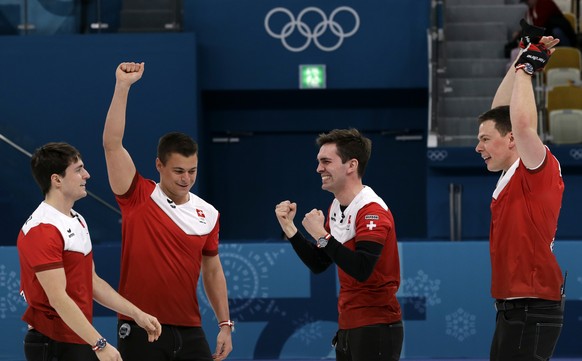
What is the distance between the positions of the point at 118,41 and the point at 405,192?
523 cm

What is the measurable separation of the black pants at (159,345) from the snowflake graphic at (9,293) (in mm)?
4582

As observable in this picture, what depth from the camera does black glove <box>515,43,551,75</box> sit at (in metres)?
4.90

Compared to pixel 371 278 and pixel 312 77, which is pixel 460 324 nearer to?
pixel 371 278

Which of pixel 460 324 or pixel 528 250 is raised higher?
pixel 528 250

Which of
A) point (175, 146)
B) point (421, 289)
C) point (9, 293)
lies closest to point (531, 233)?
point (175, 146)

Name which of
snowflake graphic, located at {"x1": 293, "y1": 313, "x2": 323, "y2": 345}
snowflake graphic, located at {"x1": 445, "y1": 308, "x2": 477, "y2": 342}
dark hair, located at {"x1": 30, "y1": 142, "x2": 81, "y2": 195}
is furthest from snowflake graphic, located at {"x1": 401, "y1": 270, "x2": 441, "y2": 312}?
dark hair, located at {"x1": 30, "y1": 142, "x2": 81, "y2": 195}

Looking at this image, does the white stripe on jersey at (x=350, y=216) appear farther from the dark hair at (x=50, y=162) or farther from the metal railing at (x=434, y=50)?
the metal railing at (x=434, y=50)

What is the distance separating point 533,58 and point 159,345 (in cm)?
245

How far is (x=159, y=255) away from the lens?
5465 millimetres

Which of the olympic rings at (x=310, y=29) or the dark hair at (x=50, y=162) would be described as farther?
the olympic rings at (x=310, y=29)

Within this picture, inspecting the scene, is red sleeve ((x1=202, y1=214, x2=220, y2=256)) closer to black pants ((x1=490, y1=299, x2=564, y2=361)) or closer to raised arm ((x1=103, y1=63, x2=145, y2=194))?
raised arm ((x1=103, y1=63, x2=145, y2=194))

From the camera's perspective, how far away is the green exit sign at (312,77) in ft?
49.1

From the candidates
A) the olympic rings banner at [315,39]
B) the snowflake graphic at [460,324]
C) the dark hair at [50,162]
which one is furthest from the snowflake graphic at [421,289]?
the olympic rings banner at [315,39]

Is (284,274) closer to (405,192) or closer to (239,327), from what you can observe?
(239,327)
